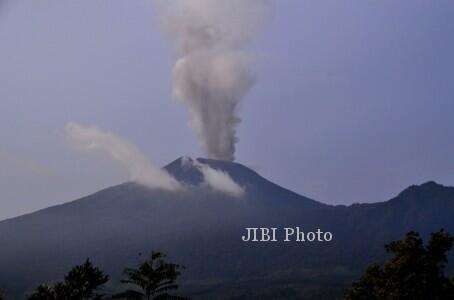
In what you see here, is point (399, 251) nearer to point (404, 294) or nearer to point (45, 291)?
point (404, 294)

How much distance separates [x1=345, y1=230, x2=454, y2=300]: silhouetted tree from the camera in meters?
28.3

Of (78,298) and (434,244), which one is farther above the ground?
(434,244)

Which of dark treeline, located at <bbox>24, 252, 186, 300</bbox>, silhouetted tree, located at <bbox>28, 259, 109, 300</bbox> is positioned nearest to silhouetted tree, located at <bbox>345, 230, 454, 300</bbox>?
dark treeline, located at <bbox>24, 252, 186, 300</bbox>

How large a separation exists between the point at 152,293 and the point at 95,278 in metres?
2.32

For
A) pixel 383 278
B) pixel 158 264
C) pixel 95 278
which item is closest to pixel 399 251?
pixel 383 278

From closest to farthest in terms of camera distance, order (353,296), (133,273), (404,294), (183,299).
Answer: (183,299), (133,273), (404,294), (353,296)

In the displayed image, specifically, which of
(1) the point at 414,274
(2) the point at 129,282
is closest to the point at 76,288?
(2) the point at 129,282

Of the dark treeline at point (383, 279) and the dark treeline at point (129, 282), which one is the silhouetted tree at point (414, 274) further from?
the dark treeline at point (129, 282)

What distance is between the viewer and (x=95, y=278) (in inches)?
971

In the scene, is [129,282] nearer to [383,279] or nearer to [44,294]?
[44,294]

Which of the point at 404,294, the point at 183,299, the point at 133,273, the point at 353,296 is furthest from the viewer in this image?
the point at 353,296

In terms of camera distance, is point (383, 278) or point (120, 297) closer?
point (120, 297)

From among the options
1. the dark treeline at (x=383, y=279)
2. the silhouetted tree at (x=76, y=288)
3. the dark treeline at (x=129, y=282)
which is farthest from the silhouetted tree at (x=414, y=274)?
the silhouetted tree at (x=76, y=288)

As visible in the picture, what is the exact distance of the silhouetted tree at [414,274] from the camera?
92.9 feet
